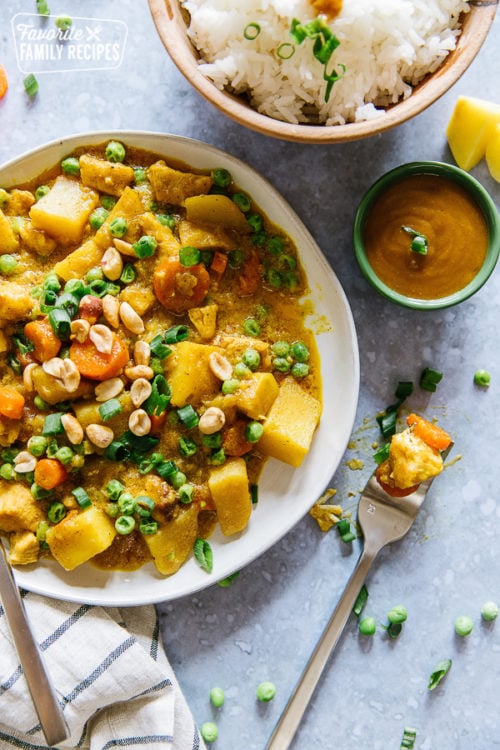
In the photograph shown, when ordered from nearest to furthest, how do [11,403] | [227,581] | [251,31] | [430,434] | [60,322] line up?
[251,31] < [60,322] < [11,403] < [430,434] < [227,581]

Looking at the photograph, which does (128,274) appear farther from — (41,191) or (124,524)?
(124,524)

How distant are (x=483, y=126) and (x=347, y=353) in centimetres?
135

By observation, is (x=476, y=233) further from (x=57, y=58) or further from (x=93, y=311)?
(x=57, y=58)

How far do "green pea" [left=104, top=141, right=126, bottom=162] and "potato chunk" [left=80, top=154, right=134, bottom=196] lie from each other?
0.09ft

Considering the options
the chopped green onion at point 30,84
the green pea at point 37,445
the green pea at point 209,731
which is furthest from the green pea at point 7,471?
the chopped green onion at point 30,84

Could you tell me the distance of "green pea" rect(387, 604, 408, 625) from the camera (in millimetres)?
4078

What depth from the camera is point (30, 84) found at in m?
4.02

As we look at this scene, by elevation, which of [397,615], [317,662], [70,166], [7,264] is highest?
[70,166]

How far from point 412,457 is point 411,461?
21mm

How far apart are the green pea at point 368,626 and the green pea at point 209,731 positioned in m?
0.95

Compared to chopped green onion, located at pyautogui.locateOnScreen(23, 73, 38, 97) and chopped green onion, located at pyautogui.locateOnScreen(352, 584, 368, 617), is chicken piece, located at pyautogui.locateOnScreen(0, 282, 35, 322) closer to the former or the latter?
chopped green onion, located at pyautogui.locateOnScreen(23, 73, 38, 97)

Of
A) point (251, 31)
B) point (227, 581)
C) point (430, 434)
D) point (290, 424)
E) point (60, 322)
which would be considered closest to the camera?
point (251, 31)

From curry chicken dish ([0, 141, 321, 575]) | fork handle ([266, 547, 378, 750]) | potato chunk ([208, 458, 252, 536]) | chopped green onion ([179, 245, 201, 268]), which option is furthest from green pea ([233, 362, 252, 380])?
fork handle ([266, 547, 378, 750])

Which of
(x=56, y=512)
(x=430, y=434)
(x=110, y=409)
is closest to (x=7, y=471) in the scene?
(x=56, y=512)
